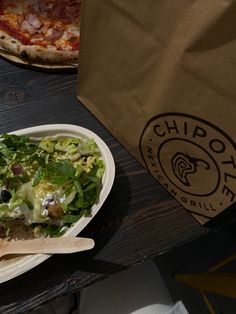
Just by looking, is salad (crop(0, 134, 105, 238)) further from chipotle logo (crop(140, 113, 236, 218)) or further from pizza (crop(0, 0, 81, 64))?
pizza (crop(0, 0, 81, 64))

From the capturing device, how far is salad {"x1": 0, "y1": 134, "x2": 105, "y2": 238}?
25.7 inches

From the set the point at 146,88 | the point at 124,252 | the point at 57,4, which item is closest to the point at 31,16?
the point at 57,4

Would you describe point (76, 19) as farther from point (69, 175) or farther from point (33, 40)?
point (69, 175)

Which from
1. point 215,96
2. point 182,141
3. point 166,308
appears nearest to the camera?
point 215,96

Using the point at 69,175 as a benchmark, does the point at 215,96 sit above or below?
above

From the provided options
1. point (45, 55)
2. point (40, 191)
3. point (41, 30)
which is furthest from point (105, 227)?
point (41, 30)

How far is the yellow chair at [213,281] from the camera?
840mm

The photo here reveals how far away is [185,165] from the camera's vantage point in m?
0.66

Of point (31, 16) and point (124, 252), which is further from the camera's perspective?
point (31, 16)

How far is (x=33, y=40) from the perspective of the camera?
3.37 feet

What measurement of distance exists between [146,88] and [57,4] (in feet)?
2.13

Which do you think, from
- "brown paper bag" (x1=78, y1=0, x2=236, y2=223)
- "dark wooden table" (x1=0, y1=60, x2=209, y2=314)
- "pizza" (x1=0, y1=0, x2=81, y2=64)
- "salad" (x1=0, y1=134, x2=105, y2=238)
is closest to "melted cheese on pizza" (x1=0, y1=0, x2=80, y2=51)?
"pizza" (x1=0, y1=0, x2=81, y2=64)

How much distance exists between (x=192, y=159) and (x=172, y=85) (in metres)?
0.13

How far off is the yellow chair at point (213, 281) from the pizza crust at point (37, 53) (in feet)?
1.87
